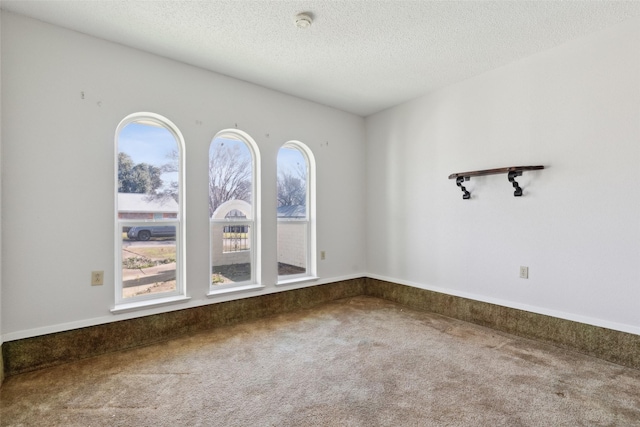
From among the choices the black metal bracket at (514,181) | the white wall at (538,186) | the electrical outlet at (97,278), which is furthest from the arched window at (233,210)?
the black metal bracket at (514,181)

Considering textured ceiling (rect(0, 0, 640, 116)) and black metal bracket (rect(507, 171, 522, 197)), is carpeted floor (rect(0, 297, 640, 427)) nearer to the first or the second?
black metal bracket (rect(507, 171, 522, 197))

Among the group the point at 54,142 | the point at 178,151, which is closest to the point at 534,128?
the point at 178,151

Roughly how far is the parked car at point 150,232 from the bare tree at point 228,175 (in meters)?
0.42

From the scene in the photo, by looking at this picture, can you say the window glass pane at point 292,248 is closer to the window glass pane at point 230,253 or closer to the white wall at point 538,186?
the window glass pane at point 230,253

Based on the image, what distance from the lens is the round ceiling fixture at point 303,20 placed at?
2.37 m

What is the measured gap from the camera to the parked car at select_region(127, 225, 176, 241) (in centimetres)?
290

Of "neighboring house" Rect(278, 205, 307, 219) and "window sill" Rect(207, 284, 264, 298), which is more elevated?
"neighboring house" Rect(278, 205, 307, 219)

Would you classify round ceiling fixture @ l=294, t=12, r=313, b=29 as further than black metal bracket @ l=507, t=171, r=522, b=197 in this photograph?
No

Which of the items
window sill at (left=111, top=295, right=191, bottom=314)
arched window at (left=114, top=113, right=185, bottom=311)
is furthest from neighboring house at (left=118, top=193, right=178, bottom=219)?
window sill at (left=111, top=295, right=191, bottom=314)

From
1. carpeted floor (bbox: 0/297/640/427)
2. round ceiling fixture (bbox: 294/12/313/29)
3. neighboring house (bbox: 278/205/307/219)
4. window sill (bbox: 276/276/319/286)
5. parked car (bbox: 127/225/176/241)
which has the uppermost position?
round ceiling fixture (bbox: 294/12/313/29)

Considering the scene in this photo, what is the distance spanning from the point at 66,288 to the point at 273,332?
1.77 m

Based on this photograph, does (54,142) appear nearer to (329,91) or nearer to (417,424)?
(329,91)

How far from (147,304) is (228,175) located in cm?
150

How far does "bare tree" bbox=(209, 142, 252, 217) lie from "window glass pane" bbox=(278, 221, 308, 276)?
0.64 metres
